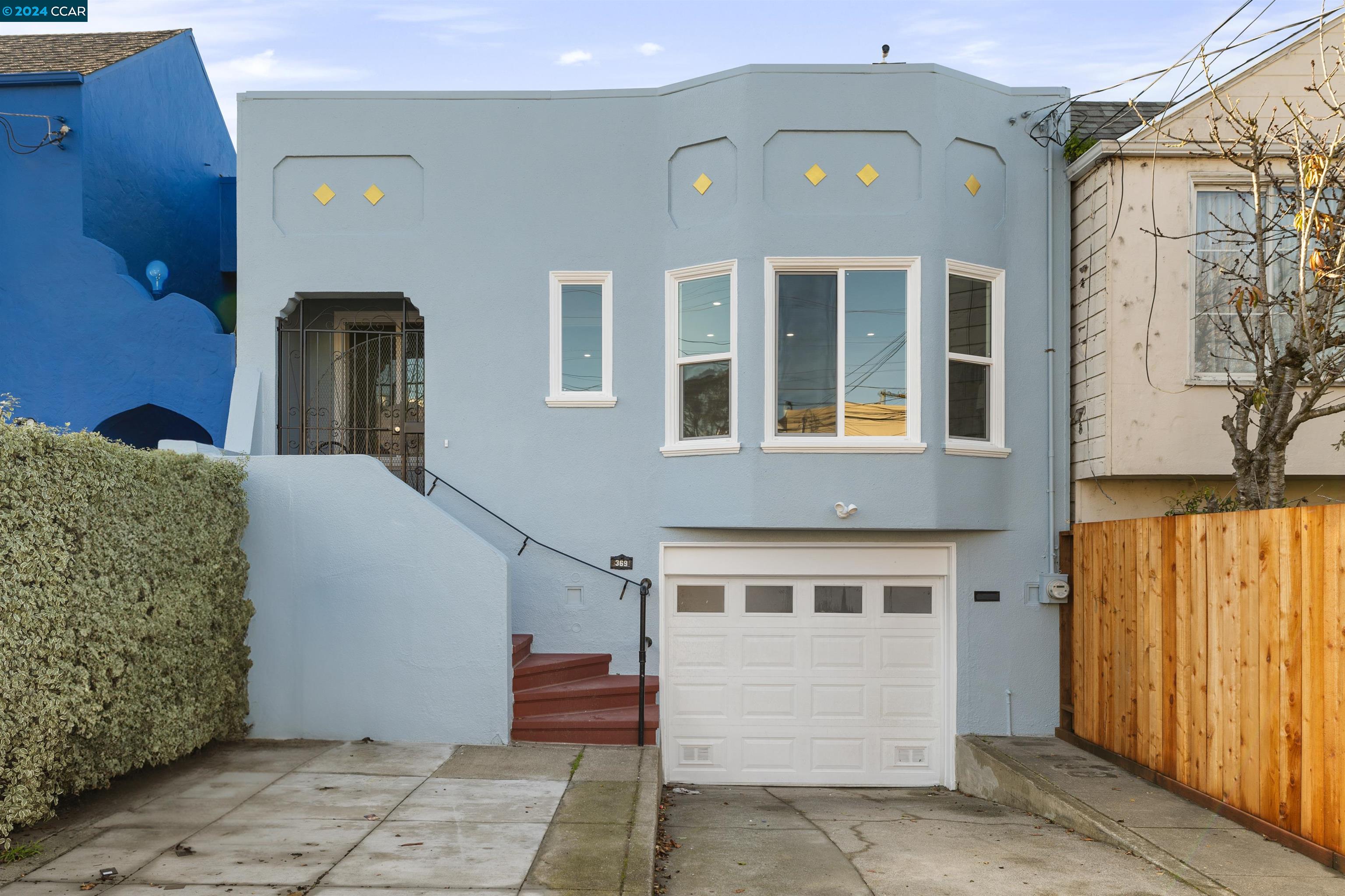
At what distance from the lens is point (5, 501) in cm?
586

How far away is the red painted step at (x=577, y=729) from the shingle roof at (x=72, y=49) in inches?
328

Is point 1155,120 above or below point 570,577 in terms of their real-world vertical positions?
above

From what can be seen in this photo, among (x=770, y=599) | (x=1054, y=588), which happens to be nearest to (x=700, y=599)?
(x=770, y=599)

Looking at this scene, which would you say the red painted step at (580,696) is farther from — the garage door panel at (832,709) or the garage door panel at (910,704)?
the garage door panel at (910,704)

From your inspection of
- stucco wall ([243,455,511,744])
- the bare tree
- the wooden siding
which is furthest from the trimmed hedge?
the wooden siding

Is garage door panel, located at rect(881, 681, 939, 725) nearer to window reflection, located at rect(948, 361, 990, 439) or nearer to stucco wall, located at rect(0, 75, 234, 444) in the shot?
window reflection, located at rect(948, 361, 990, 439)

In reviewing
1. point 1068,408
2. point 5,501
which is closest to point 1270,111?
point 1068,408

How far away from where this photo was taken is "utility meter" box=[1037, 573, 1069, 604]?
9992 mm

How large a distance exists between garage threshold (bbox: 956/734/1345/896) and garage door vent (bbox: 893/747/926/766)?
0.36 metres

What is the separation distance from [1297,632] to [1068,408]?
4.11 meters

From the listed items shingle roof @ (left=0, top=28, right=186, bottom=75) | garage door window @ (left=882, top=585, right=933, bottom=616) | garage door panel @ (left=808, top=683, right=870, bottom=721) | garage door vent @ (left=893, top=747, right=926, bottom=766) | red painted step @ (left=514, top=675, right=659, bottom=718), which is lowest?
garage door vent @ (left=893, top=747, right=926, bottom=766)

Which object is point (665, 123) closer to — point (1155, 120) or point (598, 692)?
point (1155, 120)

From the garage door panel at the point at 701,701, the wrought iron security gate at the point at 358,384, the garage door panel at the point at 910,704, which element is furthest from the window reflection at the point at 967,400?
the wrought iron security gate at the point at 358,384

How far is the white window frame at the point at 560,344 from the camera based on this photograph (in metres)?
10.1
